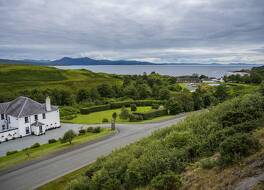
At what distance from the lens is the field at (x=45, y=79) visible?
93625 mm

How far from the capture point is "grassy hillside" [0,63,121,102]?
3676 inches

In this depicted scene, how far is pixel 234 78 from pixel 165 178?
343 ft

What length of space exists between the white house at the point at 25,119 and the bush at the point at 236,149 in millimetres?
36952

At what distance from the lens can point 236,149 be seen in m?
9.21

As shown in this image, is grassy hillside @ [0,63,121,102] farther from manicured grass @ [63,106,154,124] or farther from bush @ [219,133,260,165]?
bush @ [219,133,260,165]

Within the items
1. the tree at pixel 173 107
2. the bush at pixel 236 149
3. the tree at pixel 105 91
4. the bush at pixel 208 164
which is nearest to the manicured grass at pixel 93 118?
the tree at pixel 173 107

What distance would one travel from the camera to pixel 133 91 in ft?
248

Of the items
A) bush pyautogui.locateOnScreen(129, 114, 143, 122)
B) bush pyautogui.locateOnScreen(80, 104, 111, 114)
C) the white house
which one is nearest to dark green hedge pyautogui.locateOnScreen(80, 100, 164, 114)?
bush pyautogui.locateOnScreen(80, 104, 111, 114)

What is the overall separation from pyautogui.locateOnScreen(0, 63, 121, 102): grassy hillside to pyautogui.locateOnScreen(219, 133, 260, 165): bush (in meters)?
86.4

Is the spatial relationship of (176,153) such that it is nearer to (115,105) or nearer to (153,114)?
(153,114)

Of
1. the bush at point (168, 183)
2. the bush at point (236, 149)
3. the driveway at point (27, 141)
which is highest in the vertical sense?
the bush at point (236, 149)

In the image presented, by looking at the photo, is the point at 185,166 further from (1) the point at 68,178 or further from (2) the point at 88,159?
(2) the point at 88,159

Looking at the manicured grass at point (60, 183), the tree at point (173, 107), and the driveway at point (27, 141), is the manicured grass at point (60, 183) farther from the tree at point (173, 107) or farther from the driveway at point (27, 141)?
the tree at point (173, 107)

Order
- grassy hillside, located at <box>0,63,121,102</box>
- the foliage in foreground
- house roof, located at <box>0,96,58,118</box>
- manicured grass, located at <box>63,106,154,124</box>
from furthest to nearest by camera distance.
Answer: grassy hillside, located at <box>0,63,121,102</box> < manicured grass, located at <box>63,106,154,124</box> < house roof, located at <box>0,96,58,118</box> < the foliage in foreground
